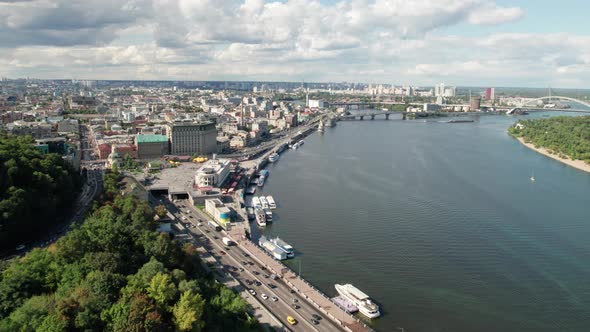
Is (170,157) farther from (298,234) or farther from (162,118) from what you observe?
(162,118)

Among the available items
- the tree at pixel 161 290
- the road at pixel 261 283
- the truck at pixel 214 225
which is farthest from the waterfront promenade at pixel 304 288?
the tree at pixel 161 290

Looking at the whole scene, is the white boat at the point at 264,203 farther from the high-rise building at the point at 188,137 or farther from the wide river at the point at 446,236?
the high-rise building at the point at 188,137

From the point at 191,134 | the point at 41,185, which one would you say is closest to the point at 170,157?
the point at 191,134

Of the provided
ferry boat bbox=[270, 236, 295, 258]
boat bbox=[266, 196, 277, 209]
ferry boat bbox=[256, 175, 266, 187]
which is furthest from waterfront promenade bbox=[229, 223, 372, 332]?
ferry boat bbox=[256, 175, 266, 187]

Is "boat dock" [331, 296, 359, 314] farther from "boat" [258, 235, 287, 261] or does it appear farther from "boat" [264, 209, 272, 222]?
"boat" [264, 209, 272, 222]

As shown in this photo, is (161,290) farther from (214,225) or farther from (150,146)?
(150,146)

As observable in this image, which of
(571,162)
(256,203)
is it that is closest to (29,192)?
(256,203)
